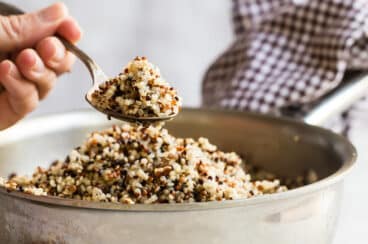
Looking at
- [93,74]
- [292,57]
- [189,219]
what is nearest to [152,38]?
[292,57]

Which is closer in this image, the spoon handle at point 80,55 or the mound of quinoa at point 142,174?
Answer: the mound of quinoa at point 142,174

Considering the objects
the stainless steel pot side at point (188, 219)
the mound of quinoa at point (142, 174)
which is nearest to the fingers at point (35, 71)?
the mound of quinoa at point (142, 174)

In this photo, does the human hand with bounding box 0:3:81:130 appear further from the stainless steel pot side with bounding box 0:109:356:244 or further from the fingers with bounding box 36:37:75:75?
the stainless steel pot side with bounding box 0:109:356:244

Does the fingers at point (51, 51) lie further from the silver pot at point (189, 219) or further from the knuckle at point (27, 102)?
the silver pot at point (189, 219)

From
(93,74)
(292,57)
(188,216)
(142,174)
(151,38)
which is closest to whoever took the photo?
(188,216)

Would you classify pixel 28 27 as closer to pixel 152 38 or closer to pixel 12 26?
pixel 12 26

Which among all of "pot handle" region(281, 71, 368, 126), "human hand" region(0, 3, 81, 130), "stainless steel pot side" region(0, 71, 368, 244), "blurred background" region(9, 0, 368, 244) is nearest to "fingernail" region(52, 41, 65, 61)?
"human hand" region(0, 3, 81, 130)
